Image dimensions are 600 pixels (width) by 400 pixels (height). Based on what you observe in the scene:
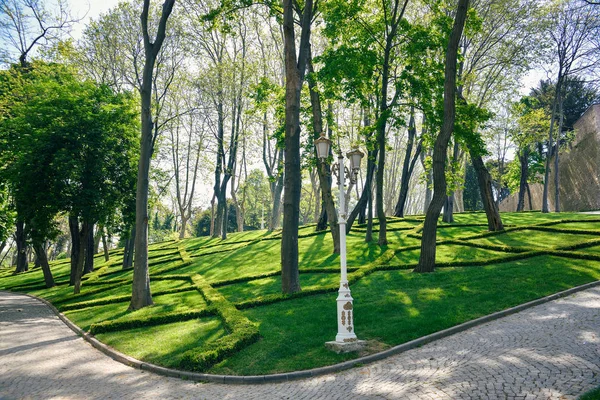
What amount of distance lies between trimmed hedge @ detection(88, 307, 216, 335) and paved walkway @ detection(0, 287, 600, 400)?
5.38 ft

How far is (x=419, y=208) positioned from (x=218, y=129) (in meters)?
65.4

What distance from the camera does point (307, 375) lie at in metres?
7.63

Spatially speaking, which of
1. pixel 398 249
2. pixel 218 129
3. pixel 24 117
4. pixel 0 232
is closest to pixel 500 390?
pixel 398 249

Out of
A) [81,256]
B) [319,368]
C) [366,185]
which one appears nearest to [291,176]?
[319,368]

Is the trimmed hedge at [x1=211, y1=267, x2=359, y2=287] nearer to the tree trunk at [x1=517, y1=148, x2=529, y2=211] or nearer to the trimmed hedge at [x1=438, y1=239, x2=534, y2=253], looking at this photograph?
the trimmed hedge at [x1=438, y1=239, x2=534, y2=253]

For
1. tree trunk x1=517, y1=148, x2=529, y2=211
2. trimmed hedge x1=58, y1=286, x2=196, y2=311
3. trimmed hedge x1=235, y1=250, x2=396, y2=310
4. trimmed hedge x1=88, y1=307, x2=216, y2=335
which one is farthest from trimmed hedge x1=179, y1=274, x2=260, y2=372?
tree trunk x1=517, y1=148, x2=529, y2=211

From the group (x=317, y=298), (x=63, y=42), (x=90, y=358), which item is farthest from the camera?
(x=63, y=42)

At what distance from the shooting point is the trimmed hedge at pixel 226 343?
8.35 meters

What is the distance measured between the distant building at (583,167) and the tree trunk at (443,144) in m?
28.2

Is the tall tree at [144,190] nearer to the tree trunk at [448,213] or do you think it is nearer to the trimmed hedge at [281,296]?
the trimmed hedge at [281,296]

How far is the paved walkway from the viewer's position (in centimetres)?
584

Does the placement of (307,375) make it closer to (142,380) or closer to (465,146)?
(142,380)

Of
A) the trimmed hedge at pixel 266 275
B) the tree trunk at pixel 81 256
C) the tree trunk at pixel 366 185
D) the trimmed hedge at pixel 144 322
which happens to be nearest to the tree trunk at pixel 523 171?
the tree trunk at pixel 366 185

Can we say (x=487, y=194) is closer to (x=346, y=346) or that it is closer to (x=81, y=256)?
(x=346, y=346)
